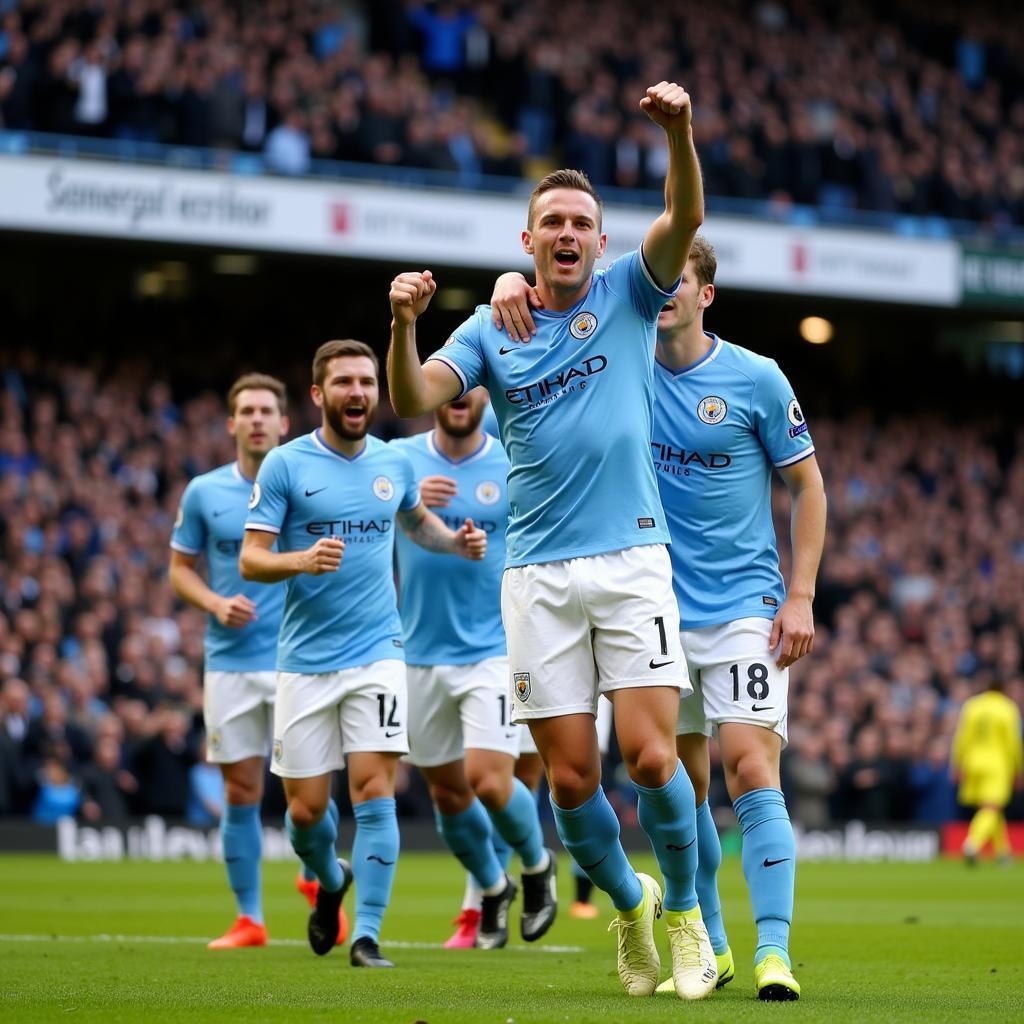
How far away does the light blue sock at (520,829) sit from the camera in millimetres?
9797

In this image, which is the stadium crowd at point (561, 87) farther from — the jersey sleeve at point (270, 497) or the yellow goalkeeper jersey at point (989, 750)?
the jersey sleeve at point (270, 497)

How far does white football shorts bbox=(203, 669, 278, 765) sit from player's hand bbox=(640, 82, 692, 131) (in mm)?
4836

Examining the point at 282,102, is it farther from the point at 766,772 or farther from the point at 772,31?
the point at 766,772

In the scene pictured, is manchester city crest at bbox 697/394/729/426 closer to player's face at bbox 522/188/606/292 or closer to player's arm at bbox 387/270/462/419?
player's face at bbox 522/188/606/292

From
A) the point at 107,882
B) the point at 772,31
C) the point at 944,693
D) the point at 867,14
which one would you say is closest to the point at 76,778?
the point at 107,882

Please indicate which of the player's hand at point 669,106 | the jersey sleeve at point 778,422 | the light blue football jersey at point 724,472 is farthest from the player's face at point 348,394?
the player's hand at point 669,106

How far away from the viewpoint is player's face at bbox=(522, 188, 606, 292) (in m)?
6.53

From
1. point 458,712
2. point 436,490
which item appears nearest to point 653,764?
point 436,490

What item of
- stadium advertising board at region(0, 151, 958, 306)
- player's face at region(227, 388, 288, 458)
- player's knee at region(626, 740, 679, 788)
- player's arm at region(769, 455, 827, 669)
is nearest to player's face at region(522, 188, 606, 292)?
player's arm at region(769, 455, 827, 669)

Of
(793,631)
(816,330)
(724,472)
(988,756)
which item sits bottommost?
(988,756)

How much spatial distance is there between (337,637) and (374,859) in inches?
38.7

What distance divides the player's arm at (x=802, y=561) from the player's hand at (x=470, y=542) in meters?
2.17

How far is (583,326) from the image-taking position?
663 cm

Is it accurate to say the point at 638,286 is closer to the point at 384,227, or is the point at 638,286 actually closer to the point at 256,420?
the point at 256,420
